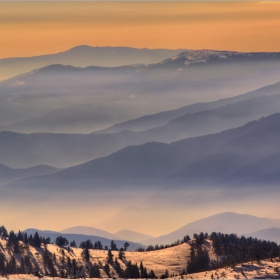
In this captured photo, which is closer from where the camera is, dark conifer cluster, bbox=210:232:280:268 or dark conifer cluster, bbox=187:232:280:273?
dark conifer cluster, bbox=210:232:280:268

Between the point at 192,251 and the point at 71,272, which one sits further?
the point at 192,251

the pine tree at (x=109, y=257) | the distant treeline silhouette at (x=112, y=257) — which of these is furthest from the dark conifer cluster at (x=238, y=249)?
the pine tree at (x=109, y=257)

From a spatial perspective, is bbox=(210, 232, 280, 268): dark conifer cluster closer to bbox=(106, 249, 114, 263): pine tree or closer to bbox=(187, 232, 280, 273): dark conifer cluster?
bbox=(187, 232, 280, 273): dark conifer cluster

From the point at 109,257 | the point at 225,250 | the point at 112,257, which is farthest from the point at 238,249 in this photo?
the point at 109,257

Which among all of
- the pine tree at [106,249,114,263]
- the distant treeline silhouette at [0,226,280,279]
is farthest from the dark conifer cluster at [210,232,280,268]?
the pine tree at [106,249,114,263]

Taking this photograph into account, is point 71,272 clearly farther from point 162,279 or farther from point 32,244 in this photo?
point 162,279

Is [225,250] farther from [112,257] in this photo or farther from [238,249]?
[112,257]

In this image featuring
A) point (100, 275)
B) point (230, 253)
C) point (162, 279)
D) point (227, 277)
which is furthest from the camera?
point (230, 253)

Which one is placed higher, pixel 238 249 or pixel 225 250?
pixel 225 250

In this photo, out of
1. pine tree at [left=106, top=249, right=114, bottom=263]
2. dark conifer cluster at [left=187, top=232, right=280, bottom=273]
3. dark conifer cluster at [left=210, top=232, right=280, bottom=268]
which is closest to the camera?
dark conifer cluster at [left=210, top=232, right=280, bottom=268]

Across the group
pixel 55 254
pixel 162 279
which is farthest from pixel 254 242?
pixel 162 279

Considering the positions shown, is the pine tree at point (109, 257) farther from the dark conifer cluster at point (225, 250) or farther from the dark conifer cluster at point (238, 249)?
the dark conifer cluster at point (238, 249)
